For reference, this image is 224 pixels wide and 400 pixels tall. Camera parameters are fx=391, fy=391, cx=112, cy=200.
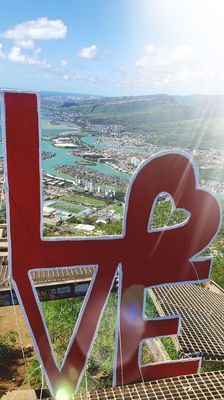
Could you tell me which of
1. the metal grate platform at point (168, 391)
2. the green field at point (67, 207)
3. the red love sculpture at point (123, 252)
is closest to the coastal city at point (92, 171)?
the green field at point (67, 207)

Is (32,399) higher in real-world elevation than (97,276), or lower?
lower

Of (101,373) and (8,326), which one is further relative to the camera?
(8,326)

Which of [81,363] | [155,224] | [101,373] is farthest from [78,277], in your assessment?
[81,363]

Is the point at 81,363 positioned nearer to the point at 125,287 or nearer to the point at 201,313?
the point at 125,287

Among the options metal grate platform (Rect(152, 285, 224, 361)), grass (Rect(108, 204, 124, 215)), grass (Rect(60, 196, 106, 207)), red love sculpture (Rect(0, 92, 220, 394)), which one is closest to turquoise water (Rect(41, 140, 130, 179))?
grass (Rect(60, 196, 106, 207))

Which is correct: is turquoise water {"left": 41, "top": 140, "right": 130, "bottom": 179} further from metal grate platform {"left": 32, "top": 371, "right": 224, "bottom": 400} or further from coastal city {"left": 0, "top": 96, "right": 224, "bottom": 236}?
metal grate platform {"left": 32, "top": 371, "right": 224, "bottom": 400}

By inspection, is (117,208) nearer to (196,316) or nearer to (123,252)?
(196,316)
